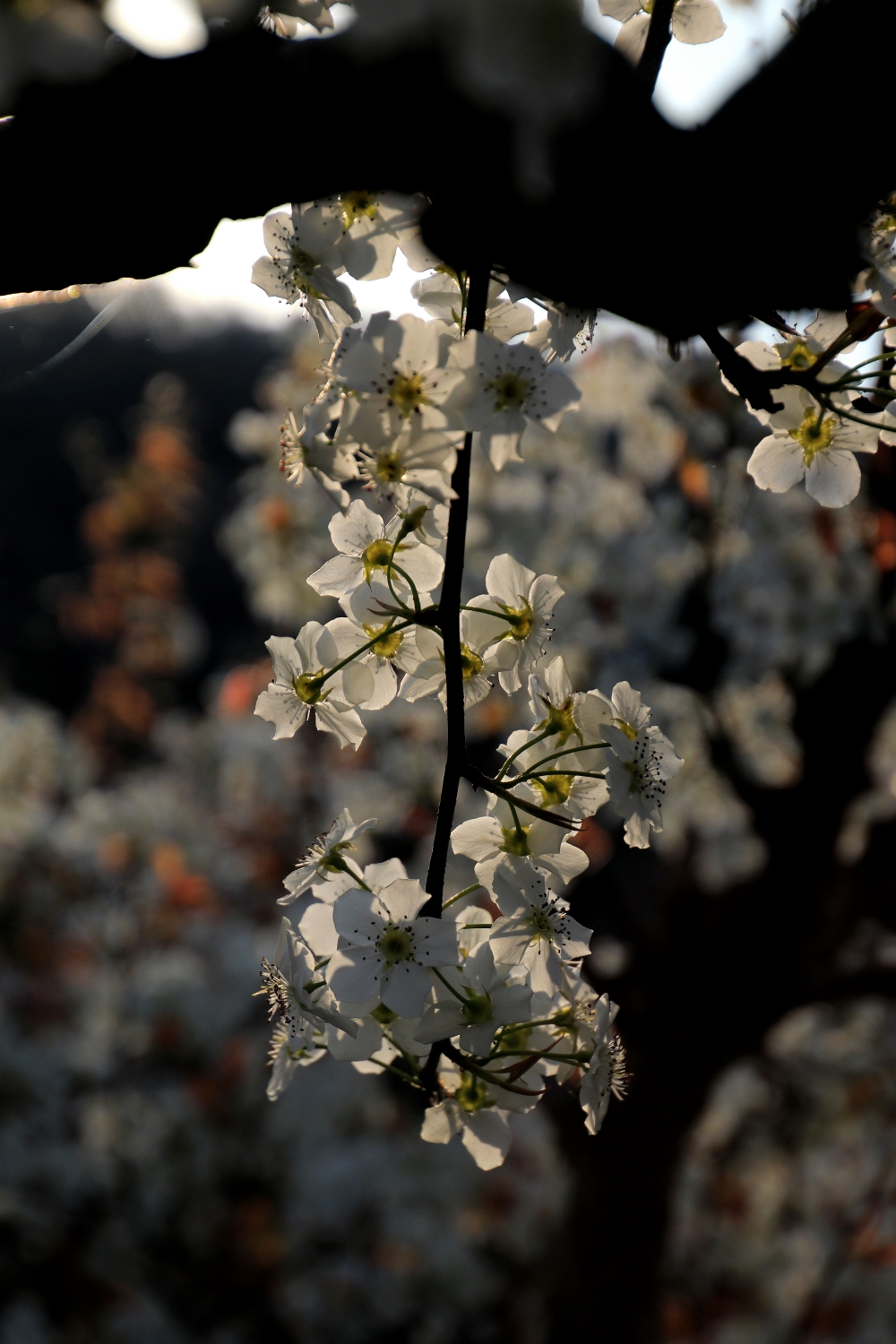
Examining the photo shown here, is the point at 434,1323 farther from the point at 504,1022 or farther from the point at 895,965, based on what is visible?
the point at 504,1022

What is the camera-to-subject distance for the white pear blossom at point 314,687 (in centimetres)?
76

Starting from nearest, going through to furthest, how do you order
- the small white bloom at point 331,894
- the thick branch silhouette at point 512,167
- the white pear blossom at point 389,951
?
the thick branch silhouette at point 512,167, the white pear blossom at point 389,951, the small white bloom at point 331,894

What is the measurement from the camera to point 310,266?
73cm

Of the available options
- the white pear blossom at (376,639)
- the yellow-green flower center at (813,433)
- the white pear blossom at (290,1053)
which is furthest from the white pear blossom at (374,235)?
the white pear blossom at (290,1053)

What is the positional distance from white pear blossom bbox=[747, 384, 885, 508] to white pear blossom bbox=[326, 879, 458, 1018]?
18.5 inches

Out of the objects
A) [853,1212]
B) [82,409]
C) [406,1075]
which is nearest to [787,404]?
[406,1075]

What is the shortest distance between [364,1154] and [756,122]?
467 cm

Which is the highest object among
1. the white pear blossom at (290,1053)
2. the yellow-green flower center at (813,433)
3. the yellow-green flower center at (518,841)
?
the yellow-green flower center at (813,433)

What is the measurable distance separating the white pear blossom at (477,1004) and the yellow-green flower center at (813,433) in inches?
19.5

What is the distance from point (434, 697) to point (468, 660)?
61mm

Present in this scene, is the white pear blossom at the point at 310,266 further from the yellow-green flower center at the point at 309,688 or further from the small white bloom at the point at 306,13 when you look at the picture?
the yellow-green flower center at the point at 309,688

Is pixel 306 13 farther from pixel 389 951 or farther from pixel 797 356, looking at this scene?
pixel 389 951

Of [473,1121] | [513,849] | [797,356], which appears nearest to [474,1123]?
[473,1121]

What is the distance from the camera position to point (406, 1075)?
732mm
